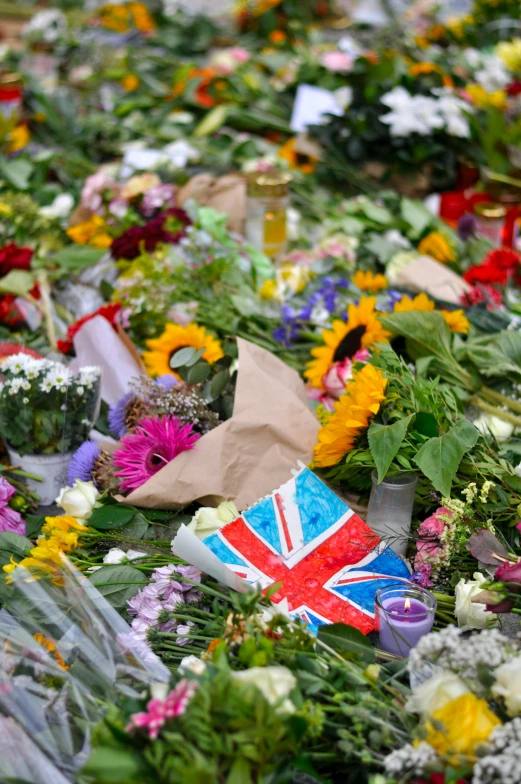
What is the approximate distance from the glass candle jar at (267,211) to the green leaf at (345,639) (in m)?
1.44

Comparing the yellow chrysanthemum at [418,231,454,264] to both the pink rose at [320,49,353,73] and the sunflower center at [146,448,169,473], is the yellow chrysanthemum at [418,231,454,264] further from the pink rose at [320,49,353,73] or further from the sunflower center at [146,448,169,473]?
the sunflower center at [146,448,169,473]

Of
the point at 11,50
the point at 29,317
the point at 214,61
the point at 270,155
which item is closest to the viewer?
the point at 29,317

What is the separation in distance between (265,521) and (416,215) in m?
1.59

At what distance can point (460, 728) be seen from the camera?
0.82 metres

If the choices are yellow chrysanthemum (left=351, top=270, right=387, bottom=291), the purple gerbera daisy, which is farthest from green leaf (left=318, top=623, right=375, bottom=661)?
yellow chrysanthemum (left=351, top=270, right=387, bottom=291)

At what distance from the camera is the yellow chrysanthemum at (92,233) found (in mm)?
2352

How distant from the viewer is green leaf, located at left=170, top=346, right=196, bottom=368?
62.7 inches

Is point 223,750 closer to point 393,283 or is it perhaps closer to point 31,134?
point 393,283

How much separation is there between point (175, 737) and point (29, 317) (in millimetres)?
1449

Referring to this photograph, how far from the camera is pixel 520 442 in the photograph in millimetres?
1403

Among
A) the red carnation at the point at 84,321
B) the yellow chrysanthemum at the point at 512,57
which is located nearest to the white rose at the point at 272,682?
the red carnation at the point at 84,321

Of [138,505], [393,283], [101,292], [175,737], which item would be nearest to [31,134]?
[101,292]

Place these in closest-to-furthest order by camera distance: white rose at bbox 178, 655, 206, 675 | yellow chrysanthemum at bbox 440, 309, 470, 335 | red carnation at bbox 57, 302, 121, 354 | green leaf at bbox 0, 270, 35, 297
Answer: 1. white rose at bbox 178, 655, 206, 675
2. yellow chrysanthemum at bbox 440, 309, 470, 335
3. red carnation at bbox 57, 302, 121, 354
4. green leaf at bbox 0, 270, 35, 297

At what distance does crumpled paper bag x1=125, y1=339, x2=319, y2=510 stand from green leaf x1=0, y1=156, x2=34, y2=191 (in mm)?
1651
